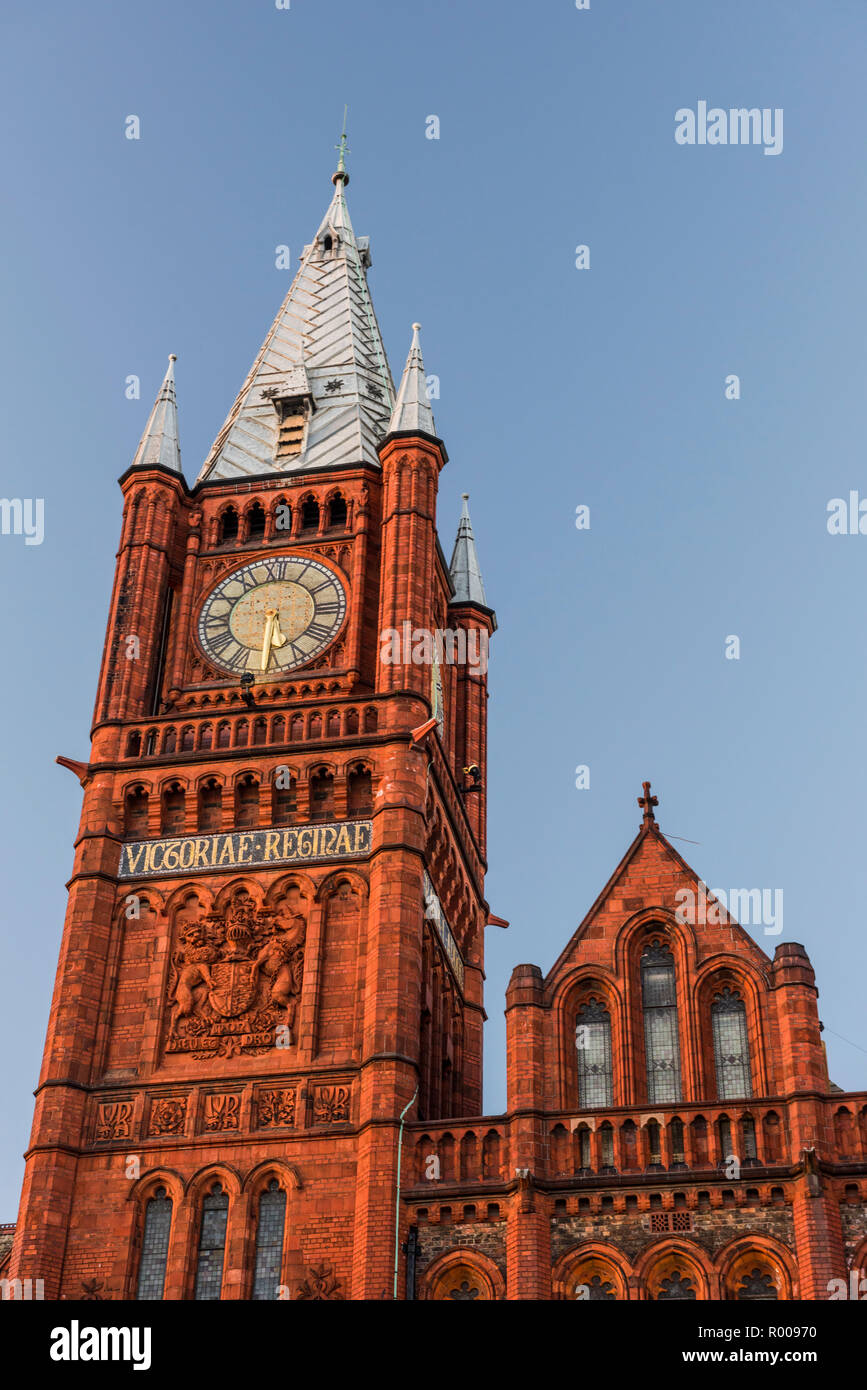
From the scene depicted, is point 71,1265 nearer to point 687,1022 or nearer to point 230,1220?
point 230,1220

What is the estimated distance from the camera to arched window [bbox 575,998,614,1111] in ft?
133

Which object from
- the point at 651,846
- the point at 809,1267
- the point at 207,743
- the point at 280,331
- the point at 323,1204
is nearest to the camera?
the point at 809,1267

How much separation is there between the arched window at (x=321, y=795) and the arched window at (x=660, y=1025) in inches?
326

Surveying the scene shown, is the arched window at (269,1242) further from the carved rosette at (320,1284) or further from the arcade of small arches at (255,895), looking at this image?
the arcade of small arches at (255,895)

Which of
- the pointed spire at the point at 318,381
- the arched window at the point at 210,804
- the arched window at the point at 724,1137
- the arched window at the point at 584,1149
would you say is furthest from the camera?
the pointed spire at the point at 318,381

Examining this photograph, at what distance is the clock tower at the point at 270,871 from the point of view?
40688 mm

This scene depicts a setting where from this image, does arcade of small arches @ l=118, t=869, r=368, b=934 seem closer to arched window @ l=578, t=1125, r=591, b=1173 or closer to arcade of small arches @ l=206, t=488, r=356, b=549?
arched window @ l=578, t=1125, r=591, b=1173

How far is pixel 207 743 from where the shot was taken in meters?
47.8

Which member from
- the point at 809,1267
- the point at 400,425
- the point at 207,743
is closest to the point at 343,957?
the point at 207,743

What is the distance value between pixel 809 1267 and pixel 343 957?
1216cm

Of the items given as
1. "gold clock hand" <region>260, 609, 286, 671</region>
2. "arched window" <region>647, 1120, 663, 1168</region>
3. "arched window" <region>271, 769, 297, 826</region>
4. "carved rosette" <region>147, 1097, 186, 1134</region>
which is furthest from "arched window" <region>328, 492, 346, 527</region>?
"arched window" <region>647, 1120, 663, 1168</region>

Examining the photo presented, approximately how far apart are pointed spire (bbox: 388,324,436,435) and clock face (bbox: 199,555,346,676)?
167 inches

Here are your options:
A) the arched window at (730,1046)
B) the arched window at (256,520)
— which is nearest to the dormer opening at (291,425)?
the arched window at (256,520)
